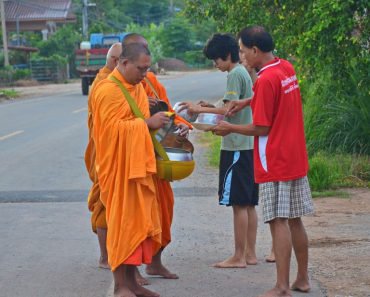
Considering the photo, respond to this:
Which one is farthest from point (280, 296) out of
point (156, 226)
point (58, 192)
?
point (58, 192)

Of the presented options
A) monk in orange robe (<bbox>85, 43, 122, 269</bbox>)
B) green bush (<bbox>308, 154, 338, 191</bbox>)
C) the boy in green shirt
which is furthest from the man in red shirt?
green bush (<bbox>308, 154, 338, 191</bbox>)

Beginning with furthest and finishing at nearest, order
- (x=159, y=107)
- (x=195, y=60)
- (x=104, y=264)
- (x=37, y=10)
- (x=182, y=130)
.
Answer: (x=195, y=60)
(x=37, y=10)
(x=104, y=264)
(x=159, y=107)
(x=182, y=130)

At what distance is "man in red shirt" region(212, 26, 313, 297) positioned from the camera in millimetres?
5641

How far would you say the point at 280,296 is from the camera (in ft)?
18.7

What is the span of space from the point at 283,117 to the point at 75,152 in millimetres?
9492

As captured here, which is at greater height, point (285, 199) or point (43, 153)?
point (285, 199)

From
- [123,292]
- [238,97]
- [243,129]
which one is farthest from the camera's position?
[238,97]

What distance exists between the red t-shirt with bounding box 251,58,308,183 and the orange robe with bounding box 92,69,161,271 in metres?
0.78

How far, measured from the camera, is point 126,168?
5.77 m

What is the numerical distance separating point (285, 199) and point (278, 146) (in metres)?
0.36

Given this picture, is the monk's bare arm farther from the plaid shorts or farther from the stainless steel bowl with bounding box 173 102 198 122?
the stainless steel bowl with bounding box 173 102 198 122

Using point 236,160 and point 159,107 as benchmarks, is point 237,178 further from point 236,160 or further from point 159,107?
point 159,107

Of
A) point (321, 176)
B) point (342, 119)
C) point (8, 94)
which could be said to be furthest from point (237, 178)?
point (8, 94)

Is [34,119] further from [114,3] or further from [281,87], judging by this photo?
[114,3]
